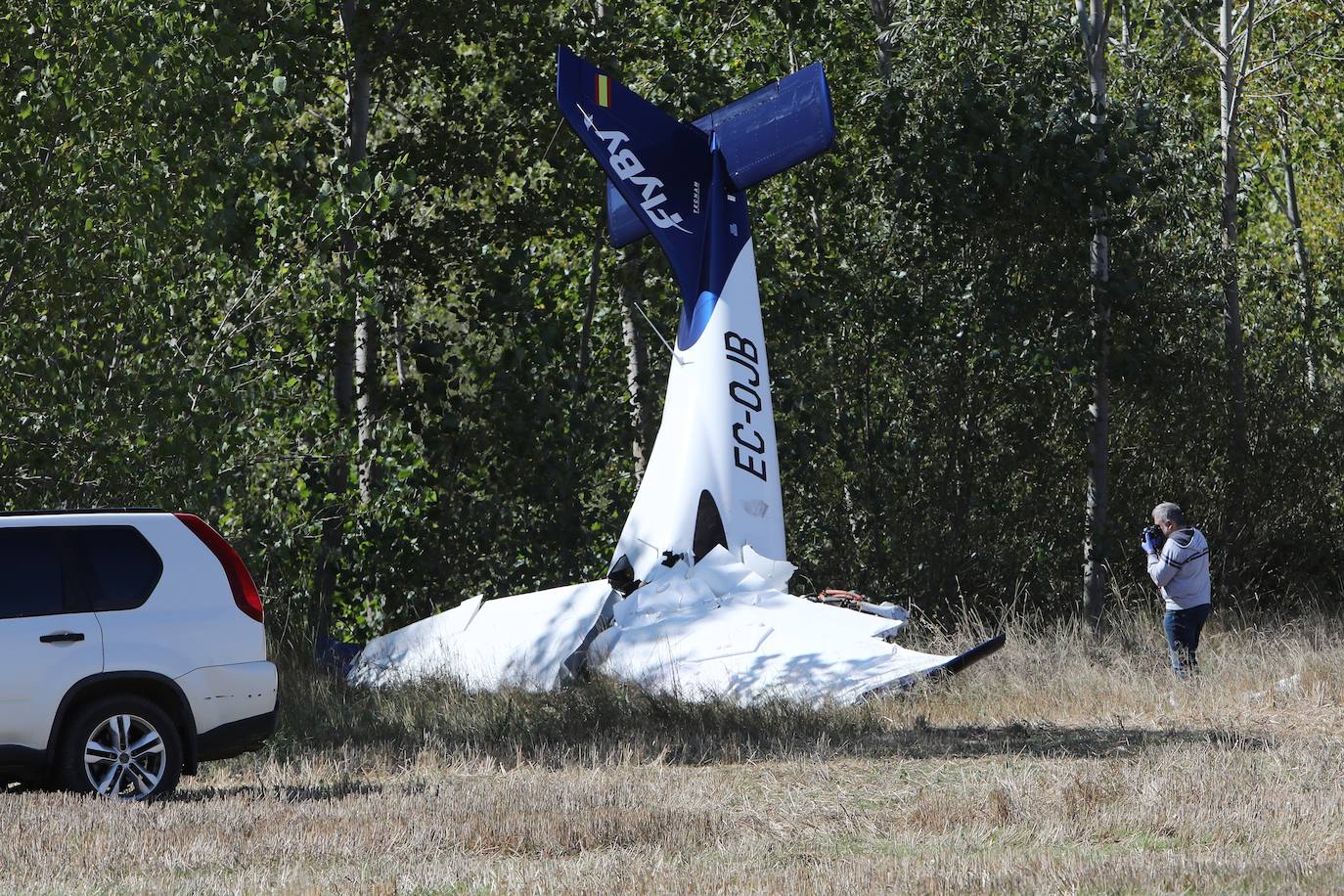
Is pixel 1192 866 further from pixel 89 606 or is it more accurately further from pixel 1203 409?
pixel 1203 409

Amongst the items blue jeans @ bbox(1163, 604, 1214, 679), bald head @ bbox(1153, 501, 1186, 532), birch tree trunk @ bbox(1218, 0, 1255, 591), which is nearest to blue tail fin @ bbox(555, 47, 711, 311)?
bald head @ bbox(1153, 501, 1186, 532)

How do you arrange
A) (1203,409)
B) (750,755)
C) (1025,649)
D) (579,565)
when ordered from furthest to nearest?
(1203,409) < (579,565) < (1025,649) < (750,755)

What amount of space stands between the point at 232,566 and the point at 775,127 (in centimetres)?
797

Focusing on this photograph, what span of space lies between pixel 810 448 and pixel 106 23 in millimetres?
9410

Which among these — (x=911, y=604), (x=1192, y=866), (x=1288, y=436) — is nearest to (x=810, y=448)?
(x=911, y=604)

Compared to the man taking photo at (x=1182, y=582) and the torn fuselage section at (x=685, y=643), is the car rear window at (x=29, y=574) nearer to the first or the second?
the torn fuselage section at (x=685, y=643)

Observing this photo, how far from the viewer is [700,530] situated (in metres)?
14.1

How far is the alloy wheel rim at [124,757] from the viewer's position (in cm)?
863

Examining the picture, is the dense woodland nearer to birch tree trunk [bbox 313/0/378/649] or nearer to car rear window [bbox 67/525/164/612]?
birch tree trunk [bbox 313/0/378/649]

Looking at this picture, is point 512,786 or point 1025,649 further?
point 1025,649

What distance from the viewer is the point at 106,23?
1246 centimetres

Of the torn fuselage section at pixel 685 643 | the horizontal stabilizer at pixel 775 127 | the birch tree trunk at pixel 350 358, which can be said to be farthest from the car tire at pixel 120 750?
the horizontal stabilizer at pixel 775 127

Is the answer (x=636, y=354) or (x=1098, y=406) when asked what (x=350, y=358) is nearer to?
(x=636, y=354)

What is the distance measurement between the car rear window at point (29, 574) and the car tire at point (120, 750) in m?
0.59
